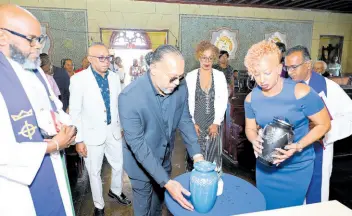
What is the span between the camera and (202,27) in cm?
772

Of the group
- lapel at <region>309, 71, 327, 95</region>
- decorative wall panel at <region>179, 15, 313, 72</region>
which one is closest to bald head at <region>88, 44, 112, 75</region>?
lapel at <region>309, 71, 327, 95</region>

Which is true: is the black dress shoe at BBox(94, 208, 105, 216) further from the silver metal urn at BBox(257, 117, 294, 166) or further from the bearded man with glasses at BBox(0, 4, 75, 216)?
the silver metal urn at BBox(257, 117, 294, 166)

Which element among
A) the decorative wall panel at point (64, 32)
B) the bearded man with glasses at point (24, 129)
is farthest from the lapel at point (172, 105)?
the decorative wall panel at point (64, 32)

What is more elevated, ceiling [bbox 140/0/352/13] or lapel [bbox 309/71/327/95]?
ceiling [bbox 140/0/352/13]

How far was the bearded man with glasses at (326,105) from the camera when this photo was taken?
6.75 ft

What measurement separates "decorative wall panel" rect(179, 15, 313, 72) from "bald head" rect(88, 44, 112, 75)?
512 cm

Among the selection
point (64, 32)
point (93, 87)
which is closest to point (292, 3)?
point (64, 32)

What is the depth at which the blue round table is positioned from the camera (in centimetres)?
147

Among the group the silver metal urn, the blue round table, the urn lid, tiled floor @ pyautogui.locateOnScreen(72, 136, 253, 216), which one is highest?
the silver metal urn

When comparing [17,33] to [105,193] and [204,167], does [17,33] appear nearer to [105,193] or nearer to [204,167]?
[204,167]

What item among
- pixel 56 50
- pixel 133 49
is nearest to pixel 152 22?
pixel 133 49

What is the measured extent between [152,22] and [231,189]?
6432 mm

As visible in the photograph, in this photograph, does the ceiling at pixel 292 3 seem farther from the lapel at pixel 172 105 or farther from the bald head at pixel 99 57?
the lapel at pixel 172 105

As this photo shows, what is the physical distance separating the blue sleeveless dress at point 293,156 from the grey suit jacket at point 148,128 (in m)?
0.51
